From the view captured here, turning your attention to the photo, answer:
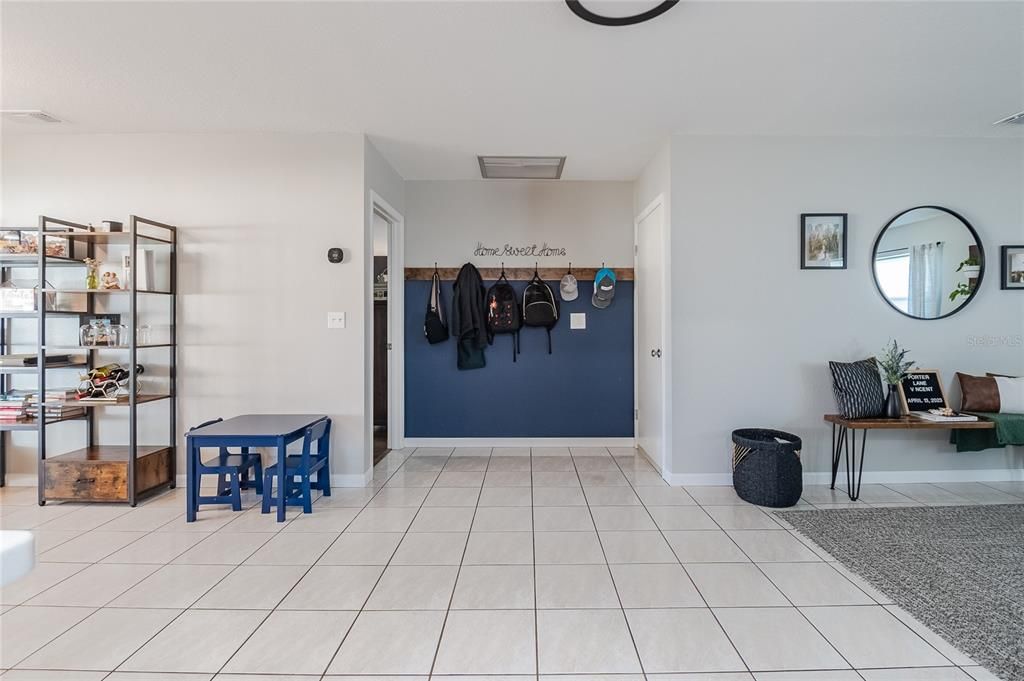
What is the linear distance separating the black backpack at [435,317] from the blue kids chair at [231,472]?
184cm

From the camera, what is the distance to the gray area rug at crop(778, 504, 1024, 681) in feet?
6.31

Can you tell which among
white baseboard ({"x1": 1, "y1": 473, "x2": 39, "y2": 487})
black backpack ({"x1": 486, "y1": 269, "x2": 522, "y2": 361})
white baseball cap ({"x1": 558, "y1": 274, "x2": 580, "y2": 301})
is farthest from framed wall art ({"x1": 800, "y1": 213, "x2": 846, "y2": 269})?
white baseboard ({"x1": 1, "y1": 473, "x2": 39, "y2": 487})

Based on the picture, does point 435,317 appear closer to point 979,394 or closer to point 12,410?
point 12,410

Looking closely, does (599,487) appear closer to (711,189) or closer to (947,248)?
(711,189)

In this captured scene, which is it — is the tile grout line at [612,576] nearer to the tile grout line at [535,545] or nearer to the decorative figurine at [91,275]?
the tile grout line at [535,545]

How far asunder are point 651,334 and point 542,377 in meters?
1.15

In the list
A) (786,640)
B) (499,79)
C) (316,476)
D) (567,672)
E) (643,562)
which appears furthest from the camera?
(316,476)

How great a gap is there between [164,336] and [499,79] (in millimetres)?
2932

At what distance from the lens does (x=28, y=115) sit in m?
3.36

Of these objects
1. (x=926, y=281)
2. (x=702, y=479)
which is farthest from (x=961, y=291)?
(x=702, y=479)

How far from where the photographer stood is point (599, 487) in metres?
3.74

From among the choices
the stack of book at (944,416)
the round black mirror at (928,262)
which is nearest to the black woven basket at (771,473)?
the stack of book at (944,416)

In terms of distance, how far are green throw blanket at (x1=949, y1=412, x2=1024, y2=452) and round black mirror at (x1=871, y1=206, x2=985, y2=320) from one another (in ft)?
2.56

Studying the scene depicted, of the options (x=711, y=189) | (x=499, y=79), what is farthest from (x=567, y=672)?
(x=711, y=189)
